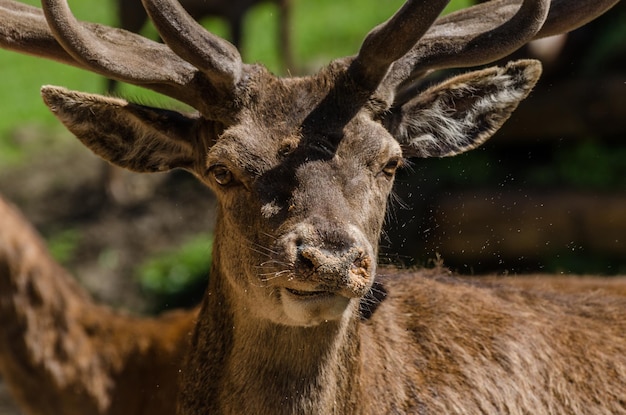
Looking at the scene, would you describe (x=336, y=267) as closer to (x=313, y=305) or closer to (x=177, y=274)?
(x=313, y=305)

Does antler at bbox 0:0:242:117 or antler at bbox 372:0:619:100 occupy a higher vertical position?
antler at bbox 372:0:619:100

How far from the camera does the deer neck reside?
15.1 ft

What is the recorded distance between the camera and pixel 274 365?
15.2 feet

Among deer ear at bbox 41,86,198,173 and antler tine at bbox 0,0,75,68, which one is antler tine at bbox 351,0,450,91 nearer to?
deer ear at bbox 41,86,198,173

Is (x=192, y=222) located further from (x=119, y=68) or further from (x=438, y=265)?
(x=119, y=68)

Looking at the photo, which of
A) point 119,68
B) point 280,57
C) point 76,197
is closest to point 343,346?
point 119,68

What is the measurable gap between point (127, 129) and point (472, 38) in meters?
1.60

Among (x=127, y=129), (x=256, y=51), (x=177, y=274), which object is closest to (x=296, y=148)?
(x=127, y=129)

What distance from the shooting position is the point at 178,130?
495cm

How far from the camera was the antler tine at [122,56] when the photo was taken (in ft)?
14.3

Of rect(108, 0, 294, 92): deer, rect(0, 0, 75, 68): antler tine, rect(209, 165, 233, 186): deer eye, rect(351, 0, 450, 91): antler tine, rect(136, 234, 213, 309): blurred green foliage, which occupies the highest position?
rect(108, 0, 294, 92): deer

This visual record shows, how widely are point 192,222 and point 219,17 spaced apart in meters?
3.43

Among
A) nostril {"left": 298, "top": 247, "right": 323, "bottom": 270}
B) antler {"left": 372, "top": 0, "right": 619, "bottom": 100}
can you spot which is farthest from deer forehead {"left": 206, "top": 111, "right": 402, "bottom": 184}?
nostril {"left": 298, "top": 247, "right": 323, "bottom": 270}

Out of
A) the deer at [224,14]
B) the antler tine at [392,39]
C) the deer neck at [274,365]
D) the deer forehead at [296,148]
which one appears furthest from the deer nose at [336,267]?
the deer at [224,14]
